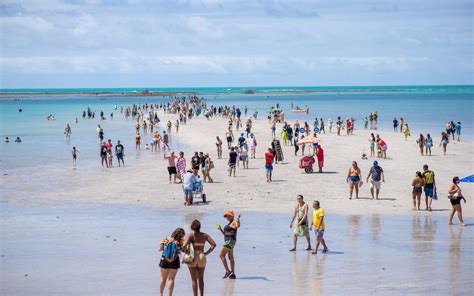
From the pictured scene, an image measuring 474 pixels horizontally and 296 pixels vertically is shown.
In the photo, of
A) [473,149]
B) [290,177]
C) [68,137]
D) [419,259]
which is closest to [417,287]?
[419,259]

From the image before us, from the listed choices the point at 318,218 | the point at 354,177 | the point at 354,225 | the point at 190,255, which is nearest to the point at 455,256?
the point at 318,218

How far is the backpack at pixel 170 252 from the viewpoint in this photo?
12.5 metres

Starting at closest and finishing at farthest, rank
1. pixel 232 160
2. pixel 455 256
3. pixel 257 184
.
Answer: pixel 455 256, pixel 257 184, pixel 232 160

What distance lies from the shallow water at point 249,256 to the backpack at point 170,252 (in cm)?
155

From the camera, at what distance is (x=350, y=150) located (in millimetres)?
41656

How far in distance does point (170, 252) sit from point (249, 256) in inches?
183

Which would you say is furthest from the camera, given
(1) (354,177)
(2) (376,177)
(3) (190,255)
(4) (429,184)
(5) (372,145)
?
(5) (372,145)

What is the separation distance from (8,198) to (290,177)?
11180 millimetres

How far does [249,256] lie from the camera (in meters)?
16.9

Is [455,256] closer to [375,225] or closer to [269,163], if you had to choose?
[375,225]

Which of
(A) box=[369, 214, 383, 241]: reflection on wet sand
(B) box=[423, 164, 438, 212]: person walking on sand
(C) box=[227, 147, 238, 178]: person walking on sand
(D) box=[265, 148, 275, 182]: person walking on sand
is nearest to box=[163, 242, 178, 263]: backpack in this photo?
(A) box=[369, 214, 383, 241]: reflection on wet sand

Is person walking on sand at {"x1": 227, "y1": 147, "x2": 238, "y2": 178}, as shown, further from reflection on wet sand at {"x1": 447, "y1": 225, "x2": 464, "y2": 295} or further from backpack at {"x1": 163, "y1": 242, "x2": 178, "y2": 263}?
backpack at {"x1": 163, "y1": 242, "x2": 178, "y2": 263}

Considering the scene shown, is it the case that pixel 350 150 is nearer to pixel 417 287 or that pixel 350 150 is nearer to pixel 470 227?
pixel 470 227

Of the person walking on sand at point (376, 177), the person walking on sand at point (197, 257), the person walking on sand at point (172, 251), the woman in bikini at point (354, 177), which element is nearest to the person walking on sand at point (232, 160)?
the woman in bikini at point (354, 177)
